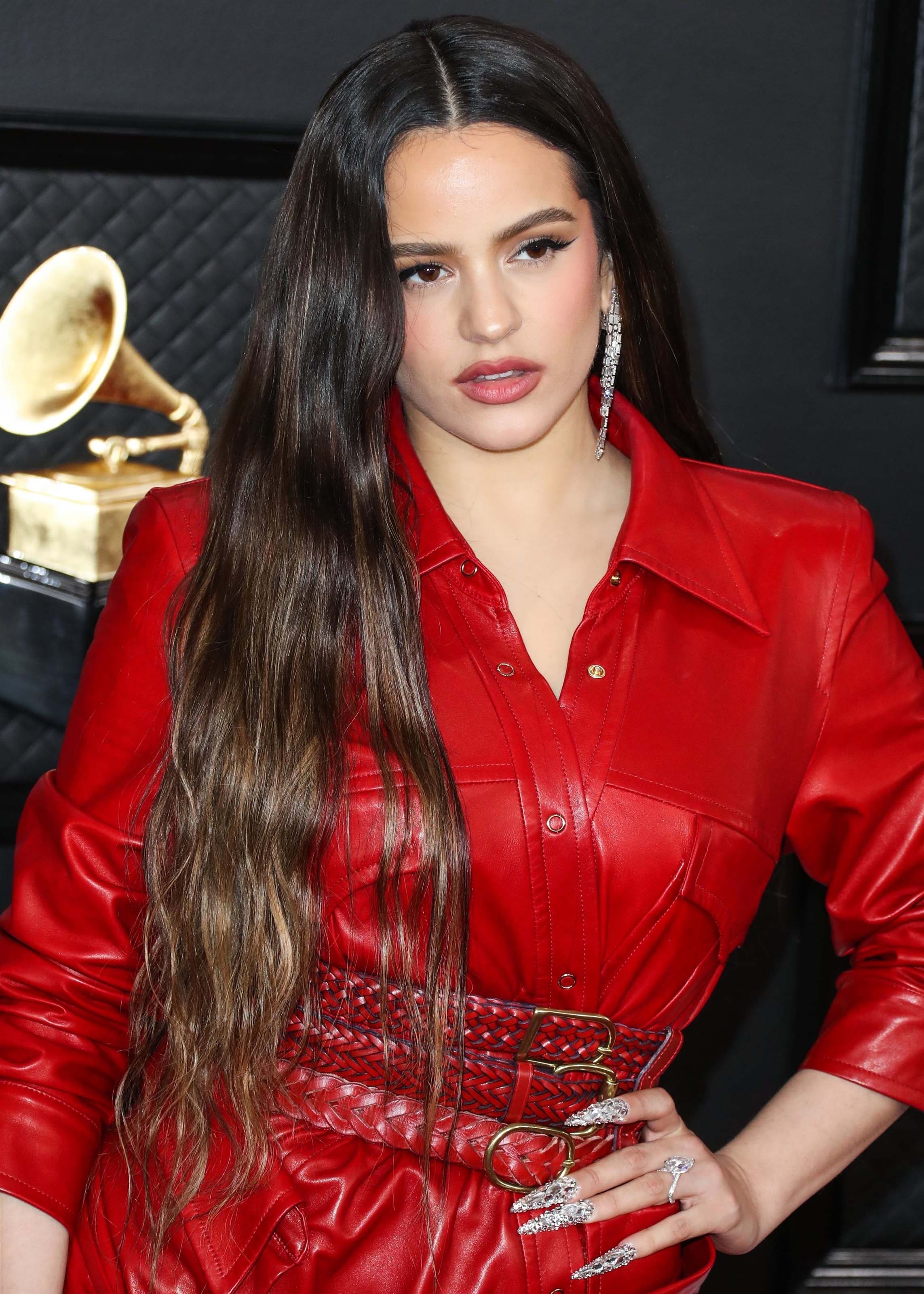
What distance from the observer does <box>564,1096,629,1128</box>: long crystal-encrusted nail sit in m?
1.33

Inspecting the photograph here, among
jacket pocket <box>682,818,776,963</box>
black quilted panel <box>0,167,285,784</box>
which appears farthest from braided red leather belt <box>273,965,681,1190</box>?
black quilted panel <box>0,167,285,784</box>

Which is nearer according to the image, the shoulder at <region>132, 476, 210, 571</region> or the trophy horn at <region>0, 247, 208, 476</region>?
the shoulder at <region>132, 476, 210, 571</region>

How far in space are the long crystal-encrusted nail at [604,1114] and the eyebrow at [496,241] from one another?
0.76 meters

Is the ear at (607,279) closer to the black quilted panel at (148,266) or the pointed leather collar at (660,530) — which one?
the pointed leather collar at (660,530)

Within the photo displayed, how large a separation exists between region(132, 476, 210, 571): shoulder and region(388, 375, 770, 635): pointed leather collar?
0.20m

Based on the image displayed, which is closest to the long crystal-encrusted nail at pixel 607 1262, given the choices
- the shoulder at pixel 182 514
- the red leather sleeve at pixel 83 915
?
the red leather sleeve at pixel 83 915

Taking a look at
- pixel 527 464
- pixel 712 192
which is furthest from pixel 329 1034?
pixel 712 192

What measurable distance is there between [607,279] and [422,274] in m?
0.22

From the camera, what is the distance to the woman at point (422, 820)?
1.31 metres

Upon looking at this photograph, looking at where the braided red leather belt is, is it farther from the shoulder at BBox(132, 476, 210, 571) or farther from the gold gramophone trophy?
the gold gramophone trophy

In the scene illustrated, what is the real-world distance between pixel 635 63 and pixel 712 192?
204mm

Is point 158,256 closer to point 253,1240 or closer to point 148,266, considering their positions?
point 148,266

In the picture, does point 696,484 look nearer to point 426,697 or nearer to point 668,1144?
point 426,697

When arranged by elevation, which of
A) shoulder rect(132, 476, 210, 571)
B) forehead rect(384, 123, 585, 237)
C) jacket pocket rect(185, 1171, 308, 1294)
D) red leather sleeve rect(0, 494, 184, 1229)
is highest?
forehead rect(384, 123, 585, 237)
